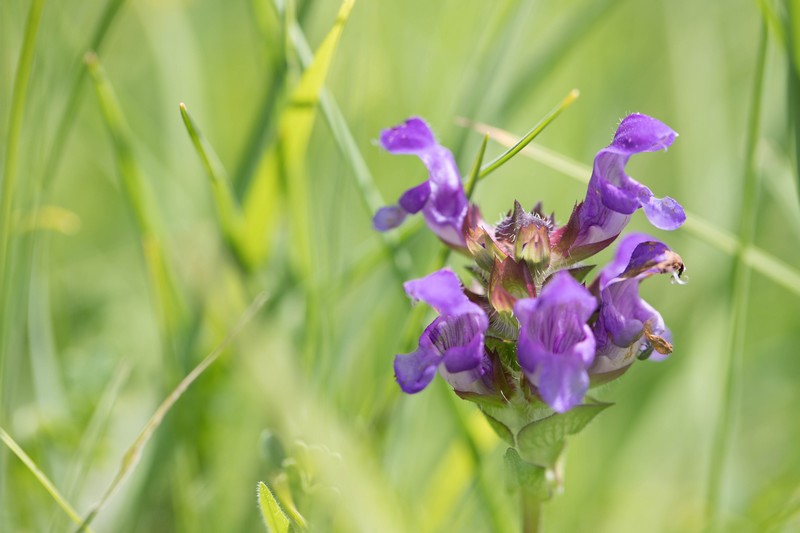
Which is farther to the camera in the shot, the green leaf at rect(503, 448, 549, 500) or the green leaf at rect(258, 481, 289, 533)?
the green leaf at rect(503, 448, 549, 500)

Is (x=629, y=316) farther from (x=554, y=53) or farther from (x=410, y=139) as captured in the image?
(x=554, y=53)

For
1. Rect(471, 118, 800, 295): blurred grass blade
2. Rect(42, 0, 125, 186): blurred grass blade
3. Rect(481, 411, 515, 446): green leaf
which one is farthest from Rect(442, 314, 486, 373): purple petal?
Rect(42, 0, 125, 186): blurred grass blade

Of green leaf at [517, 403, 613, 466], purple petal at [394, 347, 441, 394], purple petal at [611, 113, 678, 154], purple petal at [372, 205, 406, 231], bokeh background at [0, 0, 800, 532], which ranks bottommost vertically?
bokeh background at [0, 0, 800, 532]

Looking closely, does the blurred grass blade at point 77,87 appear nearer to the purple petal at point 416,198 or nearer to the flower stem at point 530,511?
the purple petal at point 416,198

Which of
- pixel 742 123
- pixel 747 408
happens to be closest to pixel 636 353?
pixel 747 408

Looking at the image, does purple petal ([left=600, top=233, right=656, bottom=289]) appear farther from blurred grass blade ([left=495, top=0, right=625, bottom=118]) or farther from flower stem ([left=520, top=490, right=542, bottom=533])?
blurred grass blade ([left=495, top=0, right=625, bottom=118])

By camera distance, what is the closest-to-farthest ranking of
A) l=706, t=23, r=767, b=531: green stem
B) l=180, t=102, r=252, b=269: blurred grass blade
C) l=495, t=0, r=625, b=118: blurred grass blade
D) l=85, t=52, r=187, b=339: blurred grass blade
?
1. l=180, t=102, r=252, b=269: blurred grass blade
2. l=706, t=23, r=767, b=531: green stem
3. l=85, t=52, r=187, b=339: blurred grass blade
4. l=495, t=0, r=625, b=118: blurred grass blade
